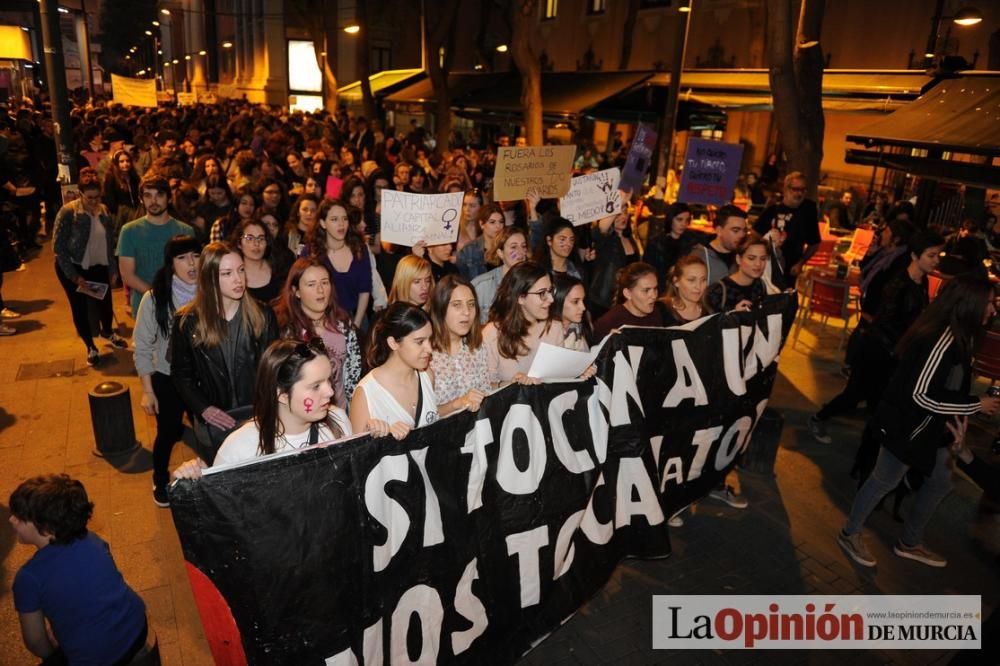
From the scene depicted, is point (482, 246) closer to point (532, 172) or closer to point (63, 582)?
point (532, 172)

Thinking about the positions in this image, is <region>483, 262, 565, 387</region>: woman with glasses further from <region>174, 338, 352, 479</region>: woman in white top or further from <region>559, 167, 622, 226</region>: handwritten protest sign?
<region>559, 167, 622, 226</region>: handwritten protest sign

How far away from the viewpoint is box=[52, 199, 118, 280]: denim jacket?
6684 millimetres

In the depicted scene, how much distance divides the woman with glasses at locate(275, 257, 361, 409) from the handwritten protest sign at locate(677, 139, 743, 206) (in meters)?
4.85

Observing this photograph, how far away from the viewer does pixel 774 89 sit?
380 inches

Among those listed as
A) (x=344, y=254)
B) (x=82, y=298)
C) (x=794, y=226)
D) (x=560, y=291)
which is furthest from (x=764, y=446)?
(x=82, y=298)

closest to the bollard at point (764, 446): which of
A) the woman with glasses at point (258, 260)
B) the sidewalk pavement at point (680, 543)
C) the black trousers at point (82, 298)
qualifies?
the sidewalk pavement at point (680, 543)

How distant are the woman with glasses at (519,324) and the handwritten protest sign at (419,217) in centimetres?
197

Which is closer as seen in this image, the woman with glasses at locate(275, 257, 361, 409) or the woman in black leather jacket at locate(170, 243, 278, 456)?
the woman in black leather jacket at locate(170, 243, 278, 456)

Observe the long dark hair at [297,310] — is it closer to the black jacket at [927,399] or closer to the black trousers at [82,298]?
the black jacket at [927,399]

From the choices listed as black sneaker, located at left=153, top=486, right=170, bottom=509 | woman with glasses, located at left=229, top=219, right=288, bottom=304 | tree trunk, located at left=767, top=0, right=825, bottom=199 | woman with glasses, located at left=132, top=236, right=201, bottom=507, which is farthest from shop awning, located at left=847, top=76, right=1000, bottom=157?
black sneaker, located at left=153, top=486, right=170, bottom=509

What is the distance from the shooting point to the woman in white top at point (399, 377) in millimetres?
3305

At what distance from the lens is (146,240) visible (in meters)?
5.79

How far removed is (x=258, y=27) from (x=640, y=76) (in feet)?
116

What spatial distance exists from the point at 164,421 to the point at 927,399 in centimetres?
497
